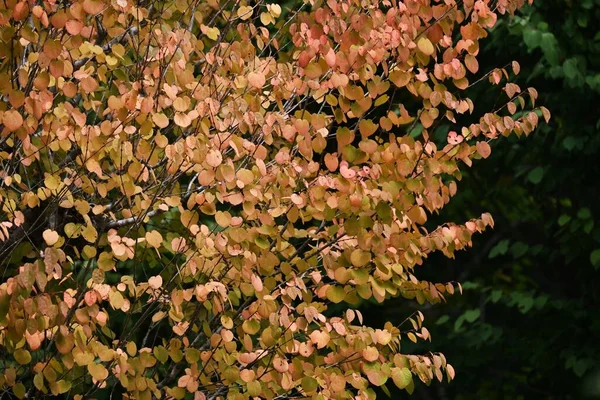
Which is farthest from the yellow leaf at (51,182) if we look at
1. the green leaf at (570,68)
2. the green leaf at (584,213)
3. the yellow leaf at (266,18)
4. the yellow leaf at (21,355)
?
the green leaf at (584,213)

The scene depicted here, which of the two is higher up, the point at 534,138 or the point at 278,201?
the point at 278,201

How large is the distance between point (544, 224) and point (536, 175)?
724 mm

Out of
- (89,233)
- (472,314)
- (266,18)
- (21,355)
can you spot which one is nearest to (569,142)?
(472,314)

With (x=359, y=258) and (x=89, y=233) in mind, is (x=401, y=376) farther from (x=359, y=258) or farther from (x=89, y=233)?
(x=89, y=233)

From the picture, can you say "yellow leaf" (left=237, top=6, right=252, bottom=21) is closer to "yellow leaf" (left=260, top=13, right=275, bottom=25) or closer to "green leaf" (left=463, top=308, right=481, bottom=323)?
"yellow leaf" (left=260, top=13, right=275, bottom=25)

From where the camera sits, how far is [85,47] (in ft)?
15.0

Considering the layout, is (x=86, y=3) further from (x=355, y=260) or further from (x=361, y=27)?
(x=355, y=260)

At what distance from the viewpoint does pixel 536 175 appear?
27.4 ft

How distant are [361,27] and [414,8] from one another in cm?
29

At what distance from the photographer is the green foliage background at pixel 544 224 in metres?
8.28

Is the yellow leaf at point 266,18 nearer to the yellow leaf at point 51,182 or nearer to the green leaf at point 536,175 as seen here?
the yellow leaf at point 51,182

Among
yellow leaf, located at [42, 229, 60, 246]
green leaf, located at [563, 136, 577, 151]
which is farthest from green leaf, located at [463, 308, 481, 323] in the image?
yellow leaf, located at [42, 229, 60, 246]

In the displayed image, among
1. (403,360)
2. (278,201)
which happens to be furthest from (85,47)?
(403,360)

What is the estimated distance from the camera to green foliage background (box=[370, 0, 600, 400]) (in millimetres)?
8281
